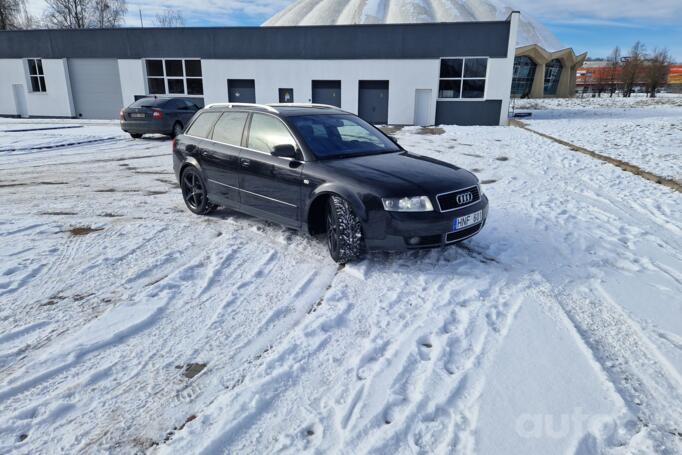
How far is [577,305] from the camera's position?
3830 mm

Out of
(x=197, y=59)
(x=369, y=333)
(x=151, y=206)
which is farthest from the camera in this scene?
(x=197, y=59)

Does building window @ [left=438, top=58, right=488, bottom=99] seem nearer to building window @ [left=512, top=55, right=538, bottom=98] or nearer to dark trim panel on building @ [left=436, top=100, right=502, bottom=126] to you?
dark trim panel on building @ [left=436, top=100, right=502, bottom=126]

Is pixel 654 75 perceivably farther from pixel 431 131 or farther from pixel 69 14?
pixel 69 14

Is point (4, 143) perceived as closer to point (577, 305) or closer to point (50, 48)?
point (577, 305)

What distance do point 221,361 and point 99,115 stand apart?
30083mm

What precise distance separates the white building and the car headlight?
70.1 feet

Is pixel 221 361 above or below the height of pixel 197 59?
below

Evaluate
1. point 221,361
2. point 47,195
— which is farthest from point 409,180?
point 47,195

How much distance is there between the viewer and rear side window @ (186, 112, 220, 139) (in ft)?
20.7

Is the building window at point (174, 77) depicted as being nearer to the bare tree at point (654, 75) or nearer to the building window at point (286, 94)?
the building window at point (286, 94)

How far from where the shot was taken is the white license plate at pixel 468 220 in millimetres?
4461

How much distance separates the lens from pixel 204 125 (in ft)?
21.1

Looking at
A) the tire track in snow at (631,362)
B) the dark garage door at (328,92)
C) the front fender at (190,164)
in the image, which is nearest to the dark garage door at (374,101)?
the dark garage door at (328,92)

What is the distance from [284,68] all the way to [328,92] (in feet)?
9.21
